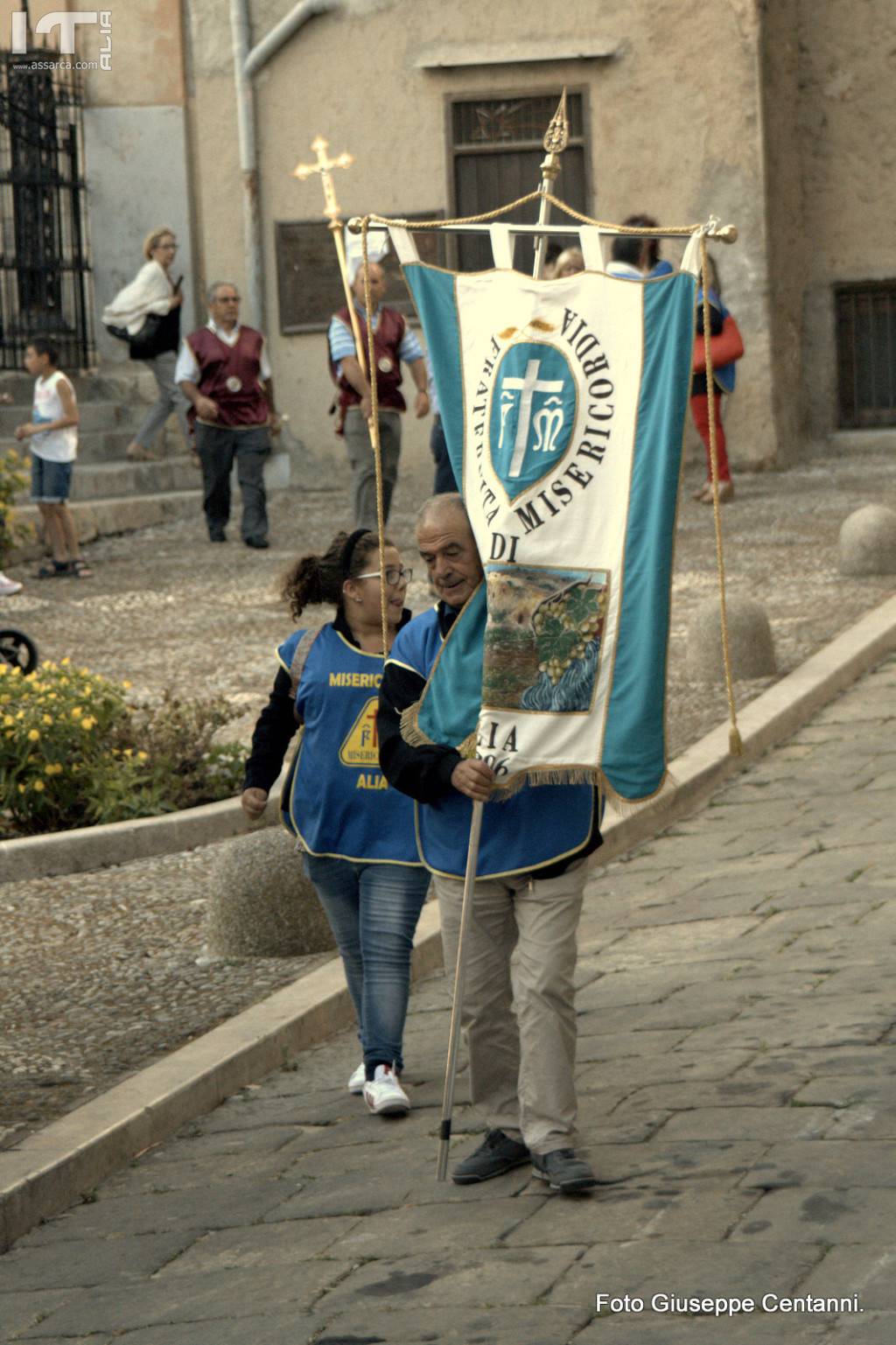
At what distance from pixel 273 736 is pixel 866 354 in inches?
648

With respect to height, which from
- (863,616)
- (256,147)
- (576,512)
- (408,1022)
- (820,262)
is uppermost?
(256,147)

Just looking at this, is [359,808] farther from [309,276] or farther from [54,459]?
[309,276]

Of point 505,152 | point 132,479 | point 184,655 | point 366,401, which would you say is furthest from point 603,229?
point 505,152

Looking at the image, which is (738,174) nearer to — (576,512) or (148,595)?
(148,595)

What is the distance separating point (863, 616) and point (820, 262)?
9.53 meters

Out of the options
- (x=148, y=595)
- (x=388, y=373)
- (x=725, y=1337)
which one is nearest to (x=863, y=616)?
(x=388, y=373)

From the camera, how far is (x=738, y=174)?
66.0ft

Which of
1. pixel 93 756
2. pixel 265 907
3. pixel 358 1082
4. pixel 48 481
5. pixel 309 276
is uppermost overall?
pixel 309 276

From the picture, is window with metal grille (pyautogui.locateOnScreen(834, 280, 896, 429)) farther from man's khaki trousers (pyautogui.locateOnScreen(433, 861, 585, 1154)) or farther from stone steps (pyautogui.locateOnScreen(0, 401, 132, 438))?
man's khaki trousers (pyautogui.locateOnScreen(433, 861, 585, 1154))

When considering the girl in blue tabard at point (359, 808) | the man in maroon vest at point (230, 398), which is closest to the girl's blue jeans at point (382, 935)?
the girl in blue tabard at point (359, 808)

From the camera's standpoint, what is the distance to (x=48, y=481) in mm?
15664

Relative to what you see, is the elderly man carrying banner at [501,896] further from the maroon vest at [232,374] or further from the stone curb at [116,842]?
the maroon vest at [232,374]

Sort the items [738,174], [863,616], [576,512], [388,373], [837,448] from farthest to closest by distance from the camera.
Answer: [837,448] < [738,174] < [388,373] < [863,616] < [576,512]

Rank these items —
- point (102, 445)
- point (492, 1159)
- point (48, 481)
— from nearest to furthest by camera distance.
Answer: point (492, 1159) < point (48, 481) < point (102, 445)
